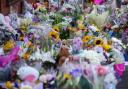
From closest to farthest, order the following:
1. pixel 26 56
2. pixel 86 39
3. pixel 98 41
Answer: pixel 26 56, pixel 98 41, pixel 86 39

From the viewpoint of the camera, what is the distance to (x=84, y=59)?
15.0 feet

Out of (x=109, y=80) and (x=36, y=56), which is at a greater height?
(x=36, y=56)

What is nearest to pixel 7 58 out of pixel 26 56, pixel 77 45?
pixel 26 56

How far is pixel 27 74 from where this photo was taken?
13.1 ft

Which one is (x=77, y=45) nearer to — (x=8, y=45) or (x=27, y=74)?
(x=8, y=45)

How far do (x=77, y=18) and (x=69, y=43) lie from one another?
2574mm

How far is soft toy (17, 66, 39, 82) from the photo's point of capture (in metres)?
3.99

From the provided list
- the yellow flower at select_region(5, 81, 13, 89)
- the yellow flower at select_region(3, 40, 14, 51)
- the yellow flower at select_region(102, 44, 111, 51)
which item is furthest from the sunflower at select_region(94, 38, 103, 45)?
the yellow flower at select_region(5, 81, 13, 89)

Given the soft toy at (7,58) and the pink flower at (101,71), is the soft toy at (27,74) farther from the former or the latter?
the pink flower at (101,71)

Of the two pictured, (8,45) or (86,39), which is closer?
(8,45)

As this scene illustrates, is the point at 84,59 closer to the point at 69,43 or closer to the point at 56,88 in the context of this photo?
the point at 56,88

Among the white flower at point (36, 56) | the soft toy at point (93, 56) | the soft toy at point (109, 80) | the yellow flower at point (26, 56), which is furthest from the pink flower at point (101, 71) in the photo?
the yellow flower at point (26, 56)

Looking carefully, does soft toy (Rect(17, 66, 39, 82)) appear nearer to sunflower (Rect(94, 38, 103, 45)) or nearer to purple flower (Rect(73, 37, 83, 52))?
purple flower (Rect(73, 37, 83, 52))

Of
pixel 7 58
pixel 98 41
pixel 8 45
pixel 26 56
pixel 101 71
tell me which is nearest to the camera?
pixel 101 71
